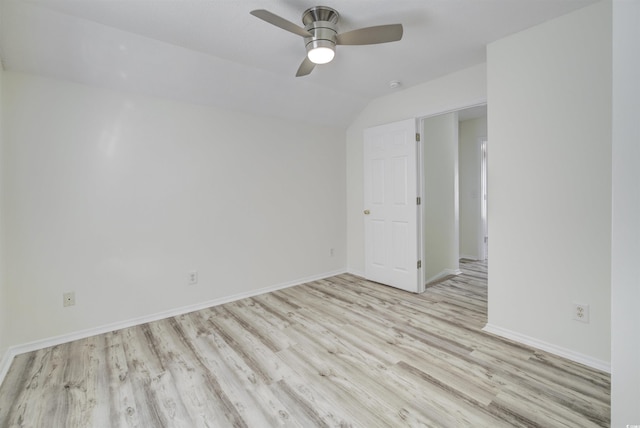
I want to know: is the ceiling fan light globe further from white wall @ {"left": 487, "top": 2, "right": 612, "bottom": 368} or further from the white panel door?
the white panel door

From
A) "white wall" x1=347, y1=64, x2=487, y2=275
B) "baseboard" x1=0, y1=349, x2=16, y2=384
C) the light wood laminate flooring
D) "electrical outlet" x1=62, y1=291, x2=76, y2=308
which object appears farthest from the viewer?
"white wall" x1=347, y1=64, x2=487, y2=275

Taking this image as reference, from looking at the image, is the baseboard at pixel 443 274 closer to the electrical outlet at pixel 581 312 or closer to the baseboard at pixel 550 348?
the baseboard at pixel 550 348

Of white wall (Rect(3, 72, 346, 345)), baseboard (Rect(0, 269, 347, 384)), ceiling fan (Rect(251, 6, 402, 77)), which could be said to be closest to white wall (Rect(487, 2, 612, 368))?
ceiling fan (Rect(251, 6, 402, 77))

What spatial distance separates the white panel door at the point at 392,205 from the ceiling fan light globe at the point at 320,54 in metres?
1.62

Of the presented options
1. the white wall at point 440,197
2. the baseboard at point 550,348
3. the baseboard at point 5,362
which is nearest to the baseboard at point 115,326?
the baseboard at point 5,362

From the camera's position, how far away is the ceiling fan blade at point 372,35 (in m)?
1.72

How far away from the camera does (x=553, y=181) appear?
6.66 ft

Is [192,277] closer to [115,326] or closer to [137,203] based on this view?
[115,326]

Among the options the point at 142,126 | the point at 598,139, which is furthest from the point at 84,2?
the point at 598,139

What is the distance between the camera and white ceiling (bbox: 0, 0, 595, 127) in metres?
1.82

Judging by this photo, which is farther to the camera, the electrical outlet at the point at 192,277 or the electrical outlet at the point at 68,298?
the electrical outlet at the point at 192,277

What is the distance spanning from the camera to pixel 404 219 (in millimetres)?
3383

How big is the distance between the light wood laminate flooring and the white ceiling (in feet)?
7.22

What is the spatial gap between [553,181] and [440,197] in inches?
78.1
